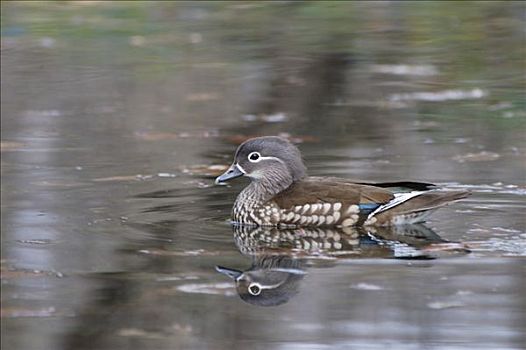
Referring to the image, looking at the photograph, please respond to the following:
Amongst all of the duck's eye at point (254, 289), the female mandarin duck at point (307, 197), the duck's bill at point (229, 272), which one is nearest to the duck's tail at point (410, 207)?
the female mandarin duck at point (307, 197)

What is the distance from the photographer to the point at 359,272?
8.17 meters

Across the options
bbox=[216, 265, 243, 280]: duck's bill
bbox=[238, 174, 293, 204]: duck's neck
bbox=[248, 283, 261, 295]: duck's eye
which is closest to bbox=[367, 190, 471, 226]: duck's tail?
bbox=[238, 174, 293, 204]: duck's neck

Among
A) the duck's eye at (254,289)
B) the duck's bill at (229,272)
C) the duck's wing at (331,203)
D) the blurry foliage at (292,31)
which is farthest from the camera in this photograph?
the blurry foliage at (292,31)

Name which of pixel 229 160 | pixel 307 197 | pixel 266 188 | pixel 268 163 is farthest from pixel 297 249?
pixel 229 160

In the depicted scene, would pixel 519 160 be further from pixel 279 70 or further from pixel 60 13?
pixel 60 13

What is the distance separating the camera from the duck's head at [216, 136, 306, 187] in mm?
10227

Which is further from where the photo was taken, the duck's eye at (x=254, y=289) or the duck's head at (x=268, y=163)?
the duck's head at (x=268, y=163)

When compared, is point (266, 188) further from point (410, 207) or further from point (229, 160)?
point (229, 160)

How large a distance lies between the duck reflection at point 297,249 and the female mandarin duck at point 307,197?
0.09 metres

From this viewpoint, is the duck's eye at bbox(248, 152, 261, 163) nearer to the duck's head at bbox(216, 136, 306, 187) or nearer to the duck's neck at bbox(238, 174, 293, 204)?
the duck's head at bbox(216, 136, 306, 187)

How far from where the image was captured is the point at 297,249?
9008 mm

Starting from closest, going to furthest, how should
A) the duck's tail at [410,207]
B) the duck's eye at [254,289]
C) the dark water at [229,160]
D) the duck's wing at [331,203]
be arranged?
the dark water at [229,160] → the duck's eye at [254,289] → the duck's tail at [410,207] → the duck's wing at [331,203]

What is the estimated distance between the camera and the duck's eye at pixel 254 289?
25.7ft

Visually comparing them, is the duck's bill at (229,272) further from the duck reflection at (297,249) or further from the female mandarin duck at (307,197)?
the female mandarin duck at (307,197)
